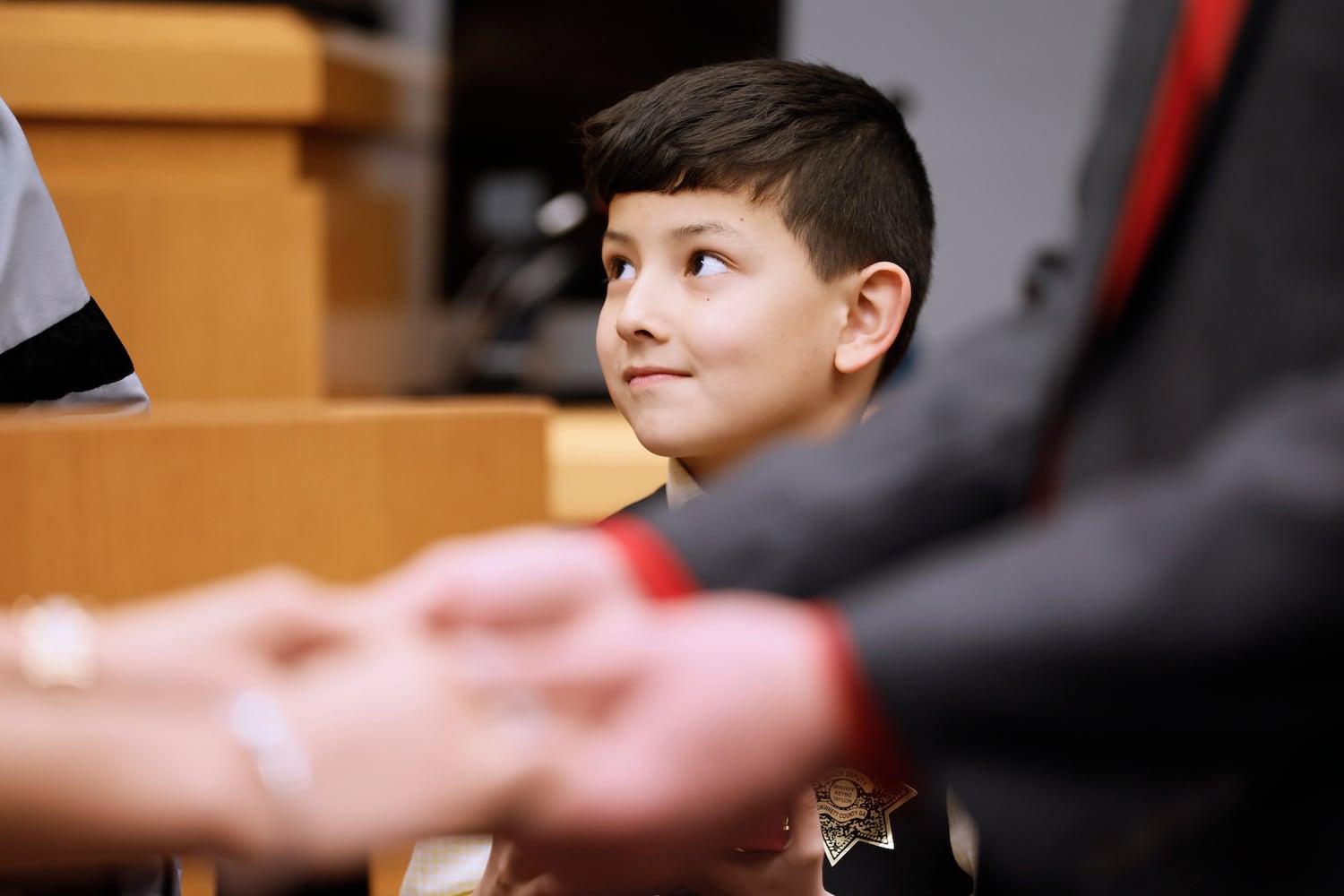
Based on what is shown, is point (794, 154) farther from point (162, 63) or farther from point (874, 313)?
point (162, 63)

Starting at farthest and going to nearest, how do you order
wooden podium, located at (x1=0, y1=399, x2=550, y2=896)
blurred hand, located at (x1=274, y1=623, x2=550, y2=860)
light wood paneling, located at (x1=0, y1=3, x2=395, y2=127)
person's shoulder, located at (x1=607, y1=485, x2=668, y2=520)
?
light wood paneling, located at (x1=0, y1=3, x2=395, y2=127) → person's shoulder, located at (x1=607, y1=485, x2=668, y2=520) → wooden podium, located at (x1=0, y1=399, x2=550, y2=896) → blurred hand, located at (x1=274, y1=623, x2=550, y2=860)

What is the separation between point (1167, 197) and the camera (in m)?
0.34

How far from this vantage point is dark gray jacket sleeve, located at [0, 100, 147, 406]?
0.83 meters

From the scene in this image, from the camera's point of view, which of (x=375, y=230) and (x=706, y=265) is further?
(x=375, y=230)

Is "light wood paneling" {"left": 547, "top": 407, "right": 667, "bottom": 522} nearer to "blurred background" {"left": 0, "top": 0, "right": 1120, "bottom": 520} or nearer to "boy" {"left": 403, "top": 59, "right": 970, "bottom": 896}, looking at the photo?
"blurred background" {"left": 0, "top": 0, "right": 1120, "bottom": 520}

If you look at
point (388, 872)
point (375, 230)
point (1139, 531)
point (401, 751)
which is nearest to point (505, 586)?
point (401, 751)

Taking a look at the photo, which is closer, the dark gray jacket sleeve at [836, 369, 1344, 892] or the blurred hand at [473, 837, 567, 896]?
the dark gray jacket sleeve at [836, 369, 1344, 892]

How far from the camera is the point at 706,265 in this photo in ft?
2.79

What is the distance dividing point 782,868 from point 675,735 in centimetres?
40

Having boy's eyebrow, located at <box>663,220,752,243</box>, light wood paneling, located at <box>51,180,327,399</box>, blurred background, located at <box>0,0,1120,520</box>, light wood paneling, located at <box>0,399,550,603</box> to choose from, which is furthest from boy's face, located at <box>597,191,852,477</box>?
light wood paneling, located at <box>51,180,327,399</box>

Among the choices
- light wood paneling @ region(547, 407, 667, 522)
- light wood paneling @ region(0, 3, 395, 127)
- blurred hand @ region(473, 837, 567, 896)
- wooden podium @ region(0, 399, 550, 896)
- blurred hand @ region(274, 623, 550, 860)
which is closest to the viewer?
blurred hand @ region(274, 623, 550, 860)

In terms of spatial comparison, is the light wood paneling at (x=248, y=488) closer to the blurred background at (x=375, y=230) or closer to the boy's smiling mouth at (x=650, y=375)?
the blurred background at (x=375, y=230)

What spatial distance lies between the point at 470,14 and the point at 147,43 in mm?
742

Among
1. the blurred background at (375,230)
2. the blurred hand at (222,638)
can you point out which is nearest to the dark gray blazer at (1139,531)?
the blurred hand at (222,638)
